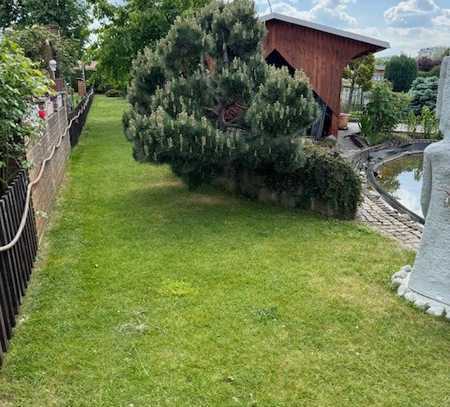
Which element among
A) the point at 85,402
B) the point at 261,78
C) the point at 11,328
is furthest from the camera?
the point at 261,78

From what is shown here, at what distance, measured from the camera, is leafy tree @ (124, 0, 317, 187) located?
6.21 m

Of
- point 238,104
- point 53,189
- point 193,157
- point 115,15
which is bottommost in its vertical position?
point 53,189

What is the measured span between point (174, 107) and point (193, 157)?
2.88 feet

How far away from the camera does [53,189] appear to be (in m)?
7.42

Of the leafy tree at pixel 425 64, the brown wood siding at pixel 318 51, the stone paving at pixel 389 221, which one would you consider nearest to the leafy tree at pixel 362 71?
the brown wood siding at pixel 318 51

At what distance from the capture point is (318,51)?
41.2ft

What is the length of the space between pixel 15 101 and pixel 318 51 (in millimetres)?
10019

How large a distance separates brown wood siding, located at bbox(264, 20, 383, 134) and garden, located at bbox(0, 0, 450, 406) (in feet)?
19.3

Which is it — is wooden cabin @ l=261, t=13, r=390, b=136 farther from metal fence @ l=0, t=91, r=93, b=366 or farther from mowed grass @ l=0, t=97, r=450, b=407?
metal fence @ l=0, t=91, r=93, b=366

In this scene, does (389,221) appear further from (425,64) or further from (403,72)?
(425,64)

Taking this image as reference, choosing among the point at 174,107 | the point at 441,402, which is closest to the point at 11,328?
the point at 441,402

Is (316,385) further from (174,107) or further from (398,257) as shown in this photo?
(174,107)

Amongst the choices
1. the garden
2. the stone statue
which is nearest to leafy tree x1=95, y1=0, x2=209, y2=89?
the garden

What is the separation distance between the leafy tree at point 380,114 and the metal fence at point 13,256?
1250 cm
